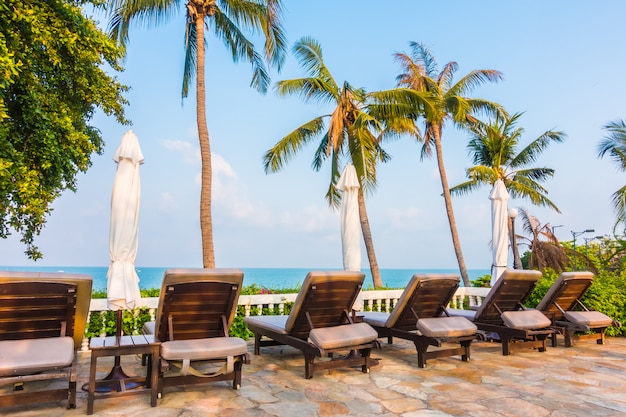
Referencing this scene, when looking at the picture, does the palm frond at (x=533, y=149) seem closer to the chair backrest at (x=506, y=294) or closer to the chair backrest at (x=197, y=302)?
the chair backrest at (x=506, y=294)

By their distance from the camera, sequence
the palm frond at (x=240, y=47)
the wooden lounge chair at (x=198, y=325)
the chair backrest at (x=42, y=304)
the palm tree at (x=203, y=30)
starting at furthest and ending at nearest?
the palm frond at (x=240, y=47) < the palm tree at (x=203, y=30) < the wooden lounge chair at (x=198, y=325) < the chair backrest at (x=42, y=304)

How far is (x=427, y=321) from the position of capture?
488 cm

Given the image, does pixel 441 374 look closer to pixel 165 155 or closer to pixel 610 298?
pixel 610 298

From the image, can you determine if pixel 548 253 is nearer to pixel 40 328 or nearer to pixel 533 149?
pixel 533 149

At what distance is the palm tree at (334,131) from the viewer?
13.1 meters

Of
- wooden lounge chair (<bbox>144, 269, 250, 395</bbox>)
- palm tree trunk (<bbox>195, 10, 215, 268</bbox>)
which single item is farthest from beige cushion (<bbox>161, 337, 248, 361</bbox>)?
palm tree trunk (<bbox>195, 10, 215, 268</bbox>)

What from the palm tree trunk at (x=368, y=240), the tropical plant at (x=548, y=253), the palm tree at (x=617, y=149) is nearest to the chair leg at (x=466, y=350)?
the palm tree trunk at (x=368, y=240)

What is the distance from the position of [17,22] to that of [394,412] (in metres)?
8.03

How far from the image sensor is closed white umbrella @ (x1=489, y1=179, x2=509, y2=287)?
7.19m

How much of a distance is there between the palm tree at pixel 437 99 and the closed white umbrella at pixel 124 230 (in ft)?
32.0

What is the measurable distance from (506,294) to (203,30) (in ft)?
30.2

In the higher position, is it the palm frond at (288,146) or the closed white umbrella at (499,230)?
the palm frond at (288,146)

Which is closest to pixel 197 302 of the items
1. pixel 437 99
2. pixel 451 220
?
pixel 437 99

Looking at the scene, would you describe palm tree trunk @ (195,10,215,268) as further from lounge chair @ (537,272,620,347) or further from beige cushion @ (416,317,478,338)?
lounge chair @ (537,272,620,347)
